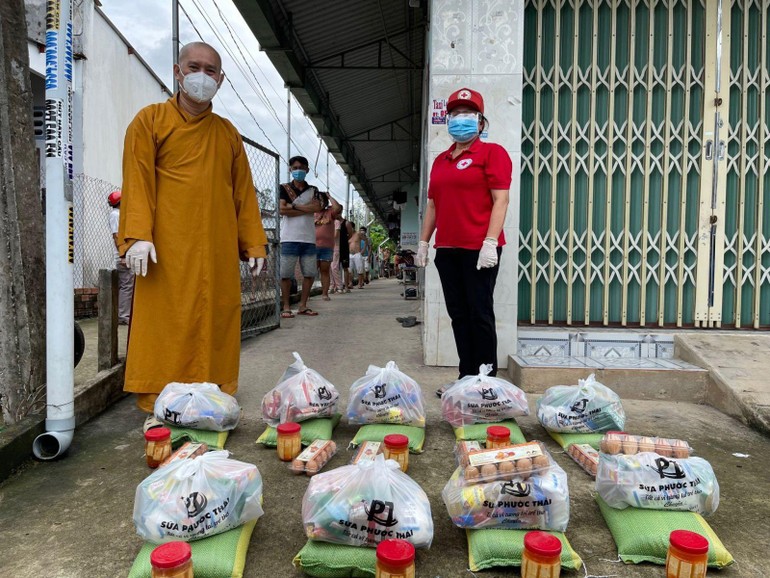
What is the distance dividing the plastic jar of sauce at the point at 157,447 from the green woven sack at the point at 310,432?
16.2 inches

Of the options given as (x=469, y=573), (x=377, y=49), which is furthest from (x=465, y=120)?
(x=377, y=49)

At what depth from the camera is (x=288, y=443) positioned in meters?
2.18

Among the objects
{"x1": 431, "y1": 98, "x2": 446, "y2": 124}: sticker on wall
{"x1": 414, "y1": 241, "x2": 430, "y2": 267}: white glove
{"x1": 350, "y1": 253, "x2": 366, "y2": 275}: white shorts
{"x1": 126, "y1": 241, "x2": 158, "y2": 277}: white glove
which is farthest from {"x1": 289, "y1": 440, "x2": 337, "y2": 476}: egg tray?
{"x1": 350, "y1": 253, "x2": 366, "y2": 275}: white shorts

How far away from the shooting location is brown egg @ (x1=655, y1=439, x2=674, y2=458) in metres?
1.82

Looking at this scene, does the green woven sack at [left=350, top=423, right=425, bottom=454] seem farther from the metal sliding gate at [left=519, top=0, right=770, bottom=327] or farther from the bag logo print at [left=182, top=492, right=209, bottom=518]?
the metal sliding gate at [left=519, top=0, right=770, bottom=327]

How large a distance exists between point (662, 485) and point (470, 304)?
4.81 feet

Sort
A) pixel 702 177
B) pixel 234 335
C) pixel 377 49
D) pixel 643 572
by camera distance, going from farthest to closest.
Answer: pixel 377 49, pixel 702 177, pixel 234 335, pixel 643 572

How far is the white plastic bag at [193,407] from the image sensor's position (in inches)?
91.5

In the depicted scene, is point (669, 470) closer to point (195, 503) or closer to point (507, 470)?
point (507, 470)

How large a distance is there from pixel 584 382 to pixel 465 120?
1.49 m

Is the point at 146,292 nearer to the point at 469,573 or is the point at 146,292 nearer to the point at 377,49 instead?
the point at 469,573

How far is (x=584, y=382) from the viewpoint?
8.18 ft

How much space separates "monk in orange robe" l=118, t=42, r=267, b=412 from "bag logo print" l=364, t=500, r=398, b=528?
4.95 ft

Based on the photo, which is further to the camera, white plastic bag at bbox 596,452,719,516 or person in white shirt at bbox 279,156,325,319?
person in white shirt at bbox 279,156,325,319
